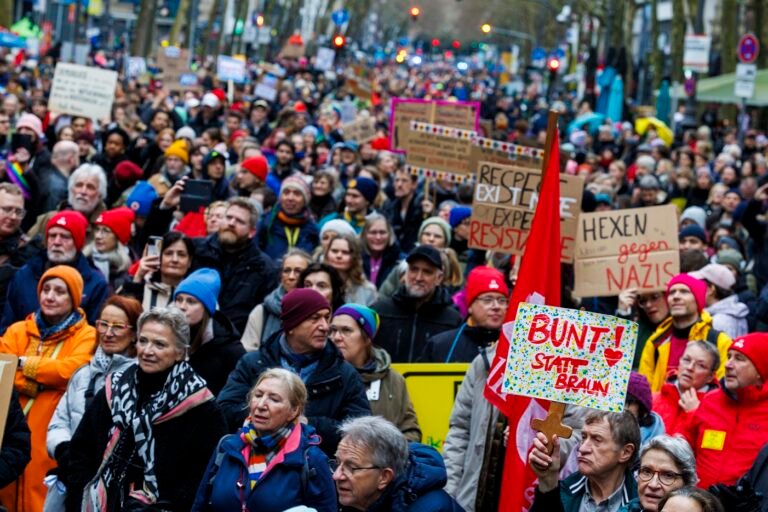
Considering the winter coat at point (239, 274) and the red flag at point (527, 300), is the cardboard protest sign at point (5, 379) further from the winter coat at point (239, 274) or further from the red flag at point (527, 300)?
the winter coat at point (239, 274)

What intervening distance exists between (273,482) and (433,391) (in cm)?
263

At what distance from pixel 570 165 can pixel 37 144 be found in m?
7.22

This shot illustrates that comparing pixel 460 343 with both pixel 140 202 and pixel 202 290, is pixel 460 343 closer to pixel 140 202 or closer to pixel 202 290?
pixel 202 290

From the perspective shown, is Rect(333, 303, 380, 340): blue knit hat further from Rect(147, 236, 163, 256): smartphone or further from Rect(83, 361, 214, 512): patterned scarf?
Rect(147, 236, 163, 256): smartphone

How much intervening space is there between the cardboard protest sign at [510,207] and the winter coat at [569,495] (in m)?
4.04

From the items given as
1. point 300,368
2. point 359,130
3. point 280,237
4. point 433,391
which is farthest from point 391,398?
point 359,130

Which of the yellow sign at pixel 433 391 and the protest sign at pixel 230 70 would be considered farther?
the protest sign at pixel 230 70

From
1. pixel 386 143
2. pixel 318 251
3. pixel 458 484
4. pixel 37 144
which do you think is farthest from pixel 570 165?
pixel 458 484

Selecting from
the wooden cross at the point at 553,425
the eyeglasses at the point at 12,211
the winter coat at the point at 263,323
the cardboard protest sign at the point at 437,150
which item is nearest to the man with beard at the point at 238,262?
the winter coat at the point at 263,323

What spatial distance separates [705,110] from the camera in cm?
4112

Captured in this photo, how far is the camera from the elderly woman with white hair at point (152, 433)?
20.5 feet

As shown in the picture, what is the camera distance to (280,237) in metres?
11.9

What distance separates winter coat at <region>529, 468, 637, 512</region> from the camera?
6.16 metres

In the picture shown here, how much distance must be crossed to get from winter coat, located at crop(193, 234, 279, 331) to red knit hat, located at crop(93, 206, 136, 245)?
573 mm
